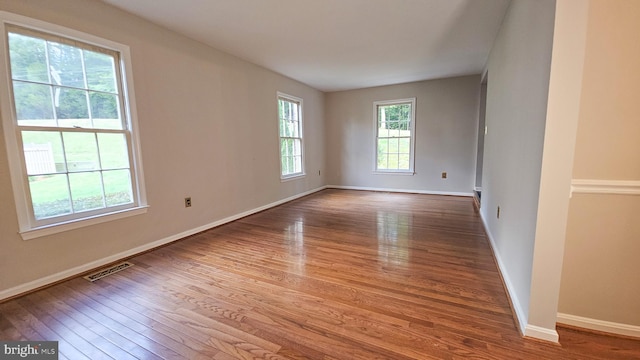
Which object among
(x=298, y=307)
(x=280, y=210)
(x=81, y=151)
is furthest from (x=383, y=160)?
(x=81, y=151)

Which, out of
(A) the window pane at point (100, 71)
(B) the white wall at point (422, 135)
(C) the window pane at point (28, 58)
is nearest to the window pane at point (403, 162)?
(B) the white wall at point (422, 135)

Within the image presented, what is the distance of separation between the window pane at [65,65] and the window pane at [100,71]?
0.06 m

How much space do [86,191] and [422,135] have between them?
569 centimetres

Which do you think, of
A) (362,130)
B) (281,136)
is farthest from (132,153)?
(362,130)

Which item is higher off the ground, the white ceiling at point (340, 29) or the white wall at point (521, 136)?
the white ceiling at point (340, 29)

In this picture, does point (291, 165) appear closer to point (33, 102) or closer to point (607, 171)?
point (33, 102)

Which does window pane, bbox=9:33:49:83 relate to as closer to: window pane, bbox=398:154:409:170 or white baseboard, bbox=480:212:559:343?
white baseboard, bbox=480:212:559:343

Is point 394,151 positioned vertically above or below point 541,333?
above

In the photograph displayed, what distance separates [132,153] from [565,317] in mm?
3826

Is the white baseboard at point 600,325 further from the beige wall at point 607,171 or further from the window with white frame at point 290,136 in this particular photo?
the window with white frame at point 290,136

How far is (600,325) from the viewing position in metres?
1.49

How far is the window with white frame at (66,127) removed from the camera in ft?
6.50

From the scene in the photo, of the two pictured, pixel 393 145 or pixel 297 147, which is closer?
pixel 297 147

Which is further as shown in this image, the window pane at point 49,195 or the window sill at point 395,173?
the window sill at point 395,173
